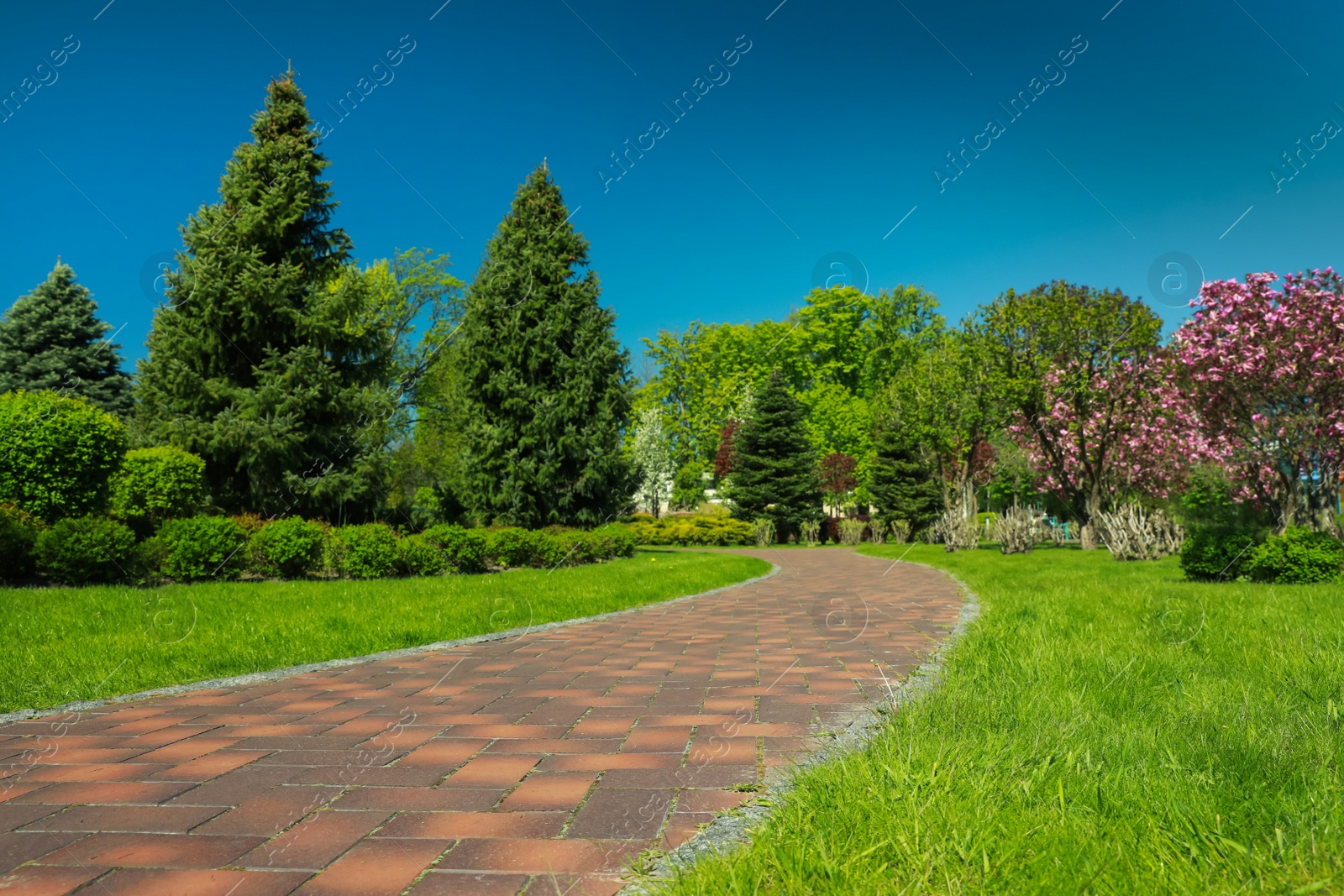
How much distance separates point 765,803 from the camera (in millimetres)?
2723

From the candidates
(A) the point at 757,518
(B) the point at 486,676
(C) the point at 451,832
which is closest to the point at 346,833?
(C) the point at 451,832

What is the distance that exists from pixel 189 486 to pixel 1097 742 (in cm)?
1401

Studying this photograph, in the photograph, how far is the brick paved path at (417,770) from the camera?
2354 mm

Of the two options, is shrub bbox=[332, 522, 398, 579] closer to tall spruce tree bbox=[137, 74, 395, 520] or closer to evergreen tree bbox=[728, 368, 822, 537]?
tall spruce tree bbox=[137, 74, 395, 520]

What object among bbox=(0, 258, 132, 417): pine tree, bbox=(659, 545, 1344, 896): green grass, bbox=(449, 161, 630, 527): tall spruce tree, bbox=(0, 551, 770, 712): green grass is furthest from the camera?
bbox=(0, 258, 132, 417): pine tree

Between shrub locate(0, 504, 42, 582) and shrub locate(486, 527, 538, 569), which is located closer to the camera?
shrub locate(0, 504, 42, 582)

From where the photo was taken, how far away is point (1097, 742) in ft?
10.4

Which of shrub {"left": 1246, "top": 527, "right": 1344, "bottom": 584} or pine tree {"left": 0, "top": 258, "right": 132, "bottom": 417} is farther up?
pine tree {"left": 0, "top": 258, "right": 132, "bottom": 417}

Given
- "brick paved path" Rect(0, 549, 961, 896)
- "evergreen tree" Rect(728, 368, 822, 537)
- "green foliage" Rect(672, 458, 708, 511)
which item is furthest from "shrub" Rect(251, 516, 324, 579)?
"green foliage" Rect(672, 458, 708, 511)

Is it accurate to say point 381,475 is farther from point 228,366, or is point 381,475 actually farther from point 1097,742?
point 1097,742

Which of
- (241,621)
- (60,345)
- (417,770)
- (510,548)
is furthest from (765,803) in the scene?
(60,345)

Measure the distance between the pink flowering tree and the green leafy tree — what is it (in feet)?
20.2

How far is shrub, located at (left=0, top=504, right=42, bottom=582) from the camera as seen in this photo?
1023 cm

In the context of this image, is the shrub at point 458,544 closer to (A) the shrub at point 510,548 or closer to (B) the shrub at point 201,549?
(A) the shrub at point 510,548
